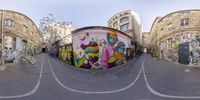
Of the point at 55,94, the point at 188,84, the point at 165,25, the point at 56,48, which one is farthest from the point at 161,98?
the point at 56,48

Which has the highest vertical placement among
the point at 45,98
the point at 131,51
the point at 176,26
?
the point at 176,26

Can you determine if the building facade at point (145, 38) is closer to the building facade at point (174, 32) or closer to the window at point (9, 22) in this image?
the building facade at point (174, 32)

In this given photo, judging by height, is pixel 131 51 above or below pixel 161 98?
above

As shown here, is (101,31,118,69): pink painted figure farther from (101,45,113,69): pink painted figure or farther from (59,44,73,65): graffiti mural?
(59,44,73,65): graffiti mural

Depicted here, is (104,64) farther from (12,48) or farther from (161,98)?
(161,98)

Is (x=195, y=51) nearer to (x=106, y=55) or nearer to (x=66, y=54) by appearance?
(x=106, y=55)

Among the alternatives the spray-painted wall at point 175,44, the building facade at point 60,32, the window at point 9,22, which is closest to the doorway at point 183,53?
the spray-painted wall at point 175,44

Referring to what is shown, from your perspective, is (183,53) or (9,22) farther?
(183,53)

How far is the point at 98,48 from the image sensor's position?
19328 mm

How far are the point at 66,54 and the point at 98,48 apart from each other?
10.8ft

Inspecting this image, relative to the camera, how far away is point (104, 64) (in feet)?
62.6

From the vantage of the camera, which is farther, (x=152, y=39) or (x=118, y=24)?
(x=118, y=24)

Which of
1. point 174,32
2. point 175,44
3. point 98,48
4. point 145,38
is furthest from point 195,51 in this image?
point 98,48

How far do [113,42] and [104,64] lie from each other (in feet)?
6.83
